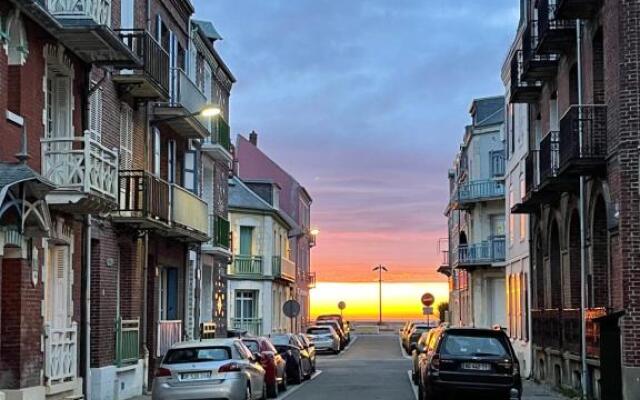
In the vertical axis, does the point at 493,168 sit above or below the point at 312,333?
above

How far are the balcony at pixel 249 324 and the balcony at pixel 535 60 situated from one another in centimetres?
2893

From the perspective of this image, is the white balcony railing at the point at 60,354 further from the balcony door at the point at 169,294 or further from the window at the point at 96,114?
the balcony door at the point at 169,294

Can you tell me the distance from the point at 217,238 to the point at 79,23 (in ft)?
57.8

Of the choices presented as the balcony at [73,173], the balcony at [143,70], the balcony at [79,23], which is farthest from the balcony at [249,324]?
the balcony at [73,173]

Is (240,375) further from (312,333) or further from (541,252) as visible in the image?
(312,333)

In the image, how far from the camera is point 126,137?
80.4ft

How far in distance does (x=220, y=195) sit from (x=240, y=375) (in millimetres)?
18875

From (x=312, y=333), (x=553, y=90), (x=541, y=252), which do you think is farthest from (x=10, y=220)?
(x=312, y=333)

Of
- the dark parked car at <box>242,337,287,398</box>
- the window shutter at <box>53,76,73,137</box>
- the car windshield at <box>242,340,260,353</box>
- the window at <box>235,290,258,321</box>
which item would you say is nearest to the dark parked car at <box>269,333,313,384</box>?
the dark parked car at <box>242,337,287,398</box>

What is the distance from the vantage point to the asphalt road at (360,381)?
2592 centimetres

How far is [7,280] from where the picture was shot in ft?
57.6

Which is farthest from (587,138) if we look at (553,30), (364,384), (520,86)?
(364,384)

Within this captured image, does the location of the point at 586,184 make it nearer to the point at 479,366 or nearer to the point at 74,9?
the point at 479,366

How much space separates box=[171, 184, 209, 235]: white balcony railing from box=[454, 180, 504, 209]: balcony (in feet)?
83.9
